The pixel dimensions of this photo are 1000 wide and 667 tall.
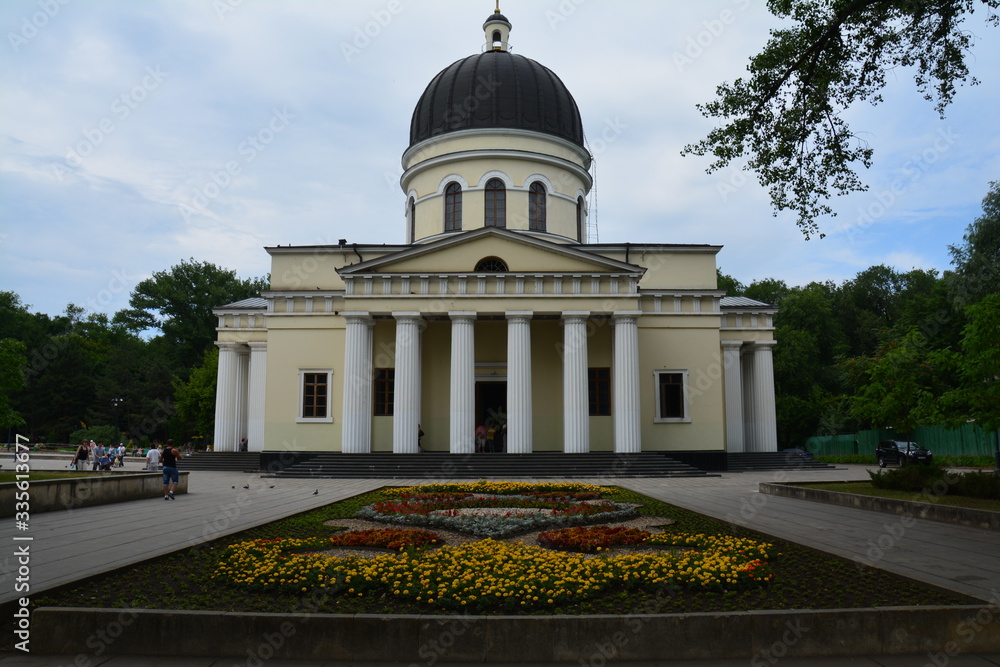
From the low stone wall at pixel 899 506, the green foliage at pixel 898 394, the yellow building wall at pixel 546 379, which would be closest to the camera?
the low stone wall at pixel 899 506

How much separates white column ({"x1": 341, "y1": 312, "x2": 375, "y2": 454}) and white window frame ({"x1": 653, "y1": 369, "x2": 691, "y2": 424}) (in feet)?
41.5

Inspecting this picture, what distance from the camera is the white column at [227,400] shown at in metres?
37.8

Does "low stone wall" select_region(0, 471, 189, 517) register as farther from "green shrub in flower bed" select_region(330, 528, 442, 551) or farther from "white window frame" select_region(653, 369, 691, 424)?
"white window frame" select_region(653, 369, 691, 424)

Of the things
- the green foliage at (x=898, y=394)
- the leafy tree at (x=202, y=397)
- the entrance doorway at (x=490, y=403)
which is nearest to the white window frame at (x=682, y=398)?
the entrance doorway at (x=490, y=403)

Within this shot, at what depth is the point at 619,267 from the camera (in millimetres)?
29969

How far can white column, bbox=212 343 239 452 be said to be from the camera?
37.8 m

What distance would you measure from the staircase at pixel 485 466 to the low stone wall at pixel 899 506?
8.33m

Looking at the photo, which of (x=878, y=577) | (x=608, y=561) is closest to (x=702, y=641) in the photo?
(x=608, y=561)

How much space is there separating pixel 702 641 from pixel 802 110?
1145cm

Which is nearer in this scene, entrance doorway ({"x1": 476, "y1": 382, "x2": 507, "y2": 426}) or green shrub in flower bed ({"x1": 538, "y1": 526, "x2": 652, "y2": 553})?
green shrub in flower bed ({"x1": 538, "y1": 526, "x2": 652, "y2": 553})

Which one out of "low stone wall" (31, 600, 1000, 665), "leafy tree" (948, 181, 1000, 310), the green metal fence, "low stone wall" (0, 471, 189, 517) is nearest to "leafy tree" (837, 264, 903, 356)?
the green metal fence

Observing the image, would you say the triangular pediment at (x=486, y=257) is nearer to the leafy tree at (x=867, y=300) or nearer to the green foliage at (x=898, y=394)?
the green foliage at (x=898, y=394)

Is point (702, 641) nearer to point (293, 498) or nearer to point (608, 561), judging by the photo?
point (608, 561)

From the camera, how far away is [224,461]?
3497 cm
